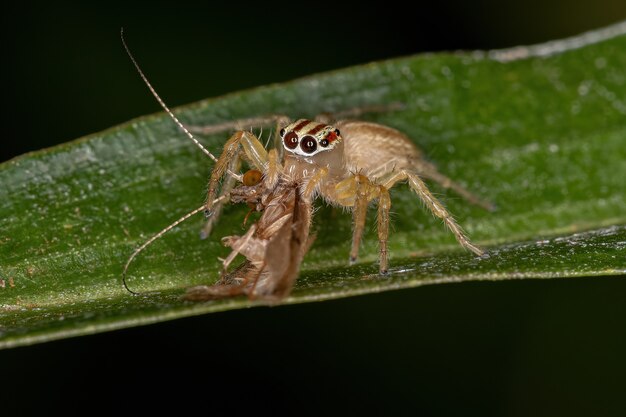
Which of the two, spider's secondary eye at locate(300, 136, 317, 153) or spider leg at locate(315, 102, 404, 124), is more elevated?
spider leg at locate(315, 102, 404, 124)

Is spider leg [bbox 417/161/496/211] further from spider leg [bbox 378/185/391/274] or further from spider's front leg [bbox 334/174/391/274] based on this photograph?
spider leg [bbox 378/185/391/274]

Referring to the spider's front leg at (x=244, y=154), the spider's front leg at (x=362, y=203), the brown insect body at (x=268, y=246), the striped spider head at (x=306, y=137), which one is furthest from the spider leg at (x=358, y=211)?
the spider's front leg at (x=244, y=154)

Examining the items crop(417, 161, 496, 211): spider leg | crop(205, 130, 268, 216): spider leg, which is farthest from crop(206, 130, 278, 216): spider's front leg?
crop(417, 161, 496, 211): spider leg

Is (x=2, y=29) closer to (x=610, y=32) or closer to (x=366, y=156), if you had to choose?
(x=366, y=156)

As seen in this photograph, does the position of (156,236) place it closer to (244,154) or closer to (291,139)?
(244,154)

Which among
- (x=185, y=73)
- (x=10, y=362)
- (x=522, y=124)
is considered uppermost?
(x=185, y=73)

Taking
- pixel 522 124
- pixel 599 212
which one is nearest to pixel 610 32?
pixel 522 124

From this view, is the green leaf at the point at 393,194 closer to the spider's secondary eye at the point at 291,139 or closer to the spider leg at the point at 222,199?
the spider leg at the point at 222,199
